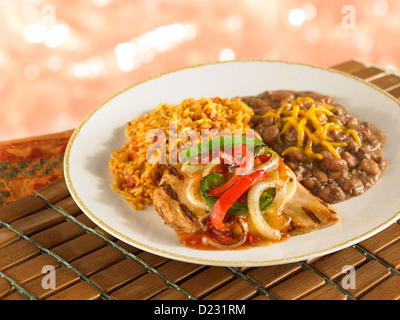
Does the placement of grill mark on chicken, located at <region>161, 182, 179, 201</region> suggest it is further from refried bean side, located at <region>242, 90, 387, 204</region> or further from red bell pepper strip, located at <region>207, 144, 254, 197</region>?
refried bean side, located at <region>242, 90, 387, 204</region>

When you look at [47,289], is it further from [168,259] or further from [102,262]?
→ [168,259]

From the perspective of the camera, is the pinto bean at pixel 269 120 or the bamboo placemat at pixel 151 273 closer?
the bamboo placemat at pixel 151 273

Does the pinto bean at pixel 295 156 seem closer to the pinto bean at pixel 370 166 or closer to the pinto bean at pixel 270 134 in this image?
the pinto bean at pixel 270 134

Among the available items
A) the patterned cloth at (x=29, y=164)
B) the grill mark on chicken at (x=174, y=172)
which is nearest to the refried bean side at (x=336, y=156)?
the grill mark on chicken at (x=174, y=172)

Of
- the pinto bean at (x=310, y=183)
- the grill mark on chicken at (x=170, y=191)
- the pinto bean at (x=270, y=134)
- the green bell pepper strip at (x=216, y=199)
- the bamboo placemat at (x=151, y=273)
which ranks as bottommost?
the bamboo placemat at (x=151, y=273)

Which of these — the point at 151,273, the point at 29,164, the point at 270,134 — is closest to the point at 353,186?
the point at 270,134

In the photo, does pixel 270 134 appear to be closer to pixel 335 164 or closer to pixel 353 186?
pixel 335 164

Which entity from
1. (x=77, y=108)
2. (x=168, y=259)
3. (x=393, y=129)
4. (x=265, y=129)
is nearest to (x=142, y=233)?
(x=168, y=259)
